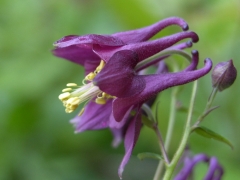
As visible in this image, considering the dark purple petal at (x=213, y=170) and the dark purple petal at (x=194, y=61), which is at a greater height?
the dark purple petal at (x=194, y=61)

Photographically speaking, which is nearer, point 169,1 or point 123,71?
point 123,71

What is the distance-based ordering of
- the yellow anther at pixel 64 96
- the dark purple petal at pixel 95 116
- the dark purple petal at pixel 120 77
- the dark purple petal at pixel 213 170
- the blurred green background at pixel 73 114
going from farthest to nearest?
1. the blurred green background at pixel 73 114
2. the dark purple petal at pixel 213 170
3. the dark purple petal at pixel 95 116
4. the yellow anther at pixel 64 96
5. the dark purple petal at pixel 120 77

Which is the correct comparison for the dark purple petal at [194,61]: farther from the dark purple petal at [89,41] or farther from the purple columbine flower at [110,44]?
the dark purple petal at [89,41]

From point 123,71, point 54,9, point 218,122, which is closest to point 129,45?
point 123,71

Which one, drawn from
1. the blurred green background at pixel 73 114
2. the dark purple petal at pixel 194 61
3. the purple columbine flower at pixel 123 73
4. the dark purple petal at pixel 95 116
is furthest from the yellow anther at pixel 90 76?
the blurred green background at pixel 73 114

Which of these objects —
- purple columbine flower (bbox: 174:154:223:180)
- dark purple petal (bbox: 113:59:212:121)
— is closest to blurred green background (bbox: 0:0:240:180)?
purple columbine flower (bbox: 174:154:223:180)

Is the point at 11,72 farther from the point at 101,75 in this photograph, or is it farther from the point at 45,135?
the point at 101,75
